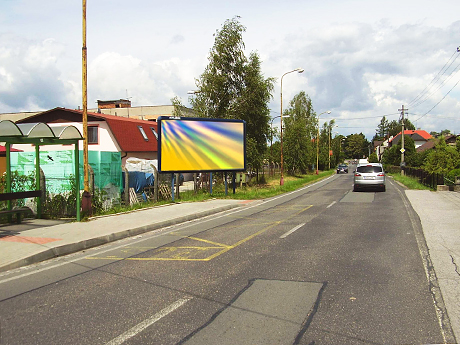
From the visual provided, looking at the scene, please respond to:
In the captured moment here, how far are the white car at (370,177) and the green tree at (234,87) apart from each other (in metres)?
7.91

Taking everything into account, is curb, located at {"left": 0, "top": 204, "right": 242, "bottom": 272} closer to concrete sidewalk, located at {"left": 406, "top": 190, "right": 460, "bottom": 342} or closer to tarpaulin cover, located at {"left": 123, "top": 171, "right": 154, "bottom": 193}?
tarpaulin cover, located at {"left": 123, "top": 171, "right": 154, "bottom": 193}

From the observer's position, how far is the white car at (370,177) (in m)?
24.3

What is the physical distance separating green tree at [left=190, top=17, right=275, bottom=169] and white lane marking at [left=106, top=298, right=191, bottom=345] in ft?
81.0

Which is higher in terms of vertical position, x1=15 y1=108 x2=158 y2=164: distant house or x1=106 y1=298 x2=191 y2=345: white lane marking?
x1=15 y1=108 x2=158 y2=164: distant house

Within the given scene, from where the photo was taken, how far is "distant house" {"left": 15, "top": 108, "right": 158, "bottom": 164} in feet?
106

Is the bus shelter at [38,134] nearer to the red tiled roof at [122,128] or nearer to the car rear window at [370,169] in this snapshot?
the car rear window at [370,169]

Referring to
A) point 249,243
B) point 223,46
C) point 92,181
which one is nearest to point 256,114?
point 223,46

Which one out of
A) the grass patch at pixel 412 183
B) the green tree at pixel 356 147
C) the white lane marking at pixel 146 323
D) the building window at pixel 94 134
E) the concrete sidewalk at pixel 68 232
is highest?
the green tree at pixel 356 147

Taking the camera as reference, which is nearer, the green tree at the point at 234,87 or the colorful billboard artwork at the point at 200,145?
the colorful billboard artwork at the point at 200,145

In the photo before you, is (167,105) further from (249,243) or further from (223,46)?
(249,243)

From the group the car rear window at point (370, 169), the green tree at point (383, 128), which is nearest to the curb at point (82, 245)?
the car rear window at point (370, 169)

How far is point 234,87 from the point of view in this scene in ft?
100

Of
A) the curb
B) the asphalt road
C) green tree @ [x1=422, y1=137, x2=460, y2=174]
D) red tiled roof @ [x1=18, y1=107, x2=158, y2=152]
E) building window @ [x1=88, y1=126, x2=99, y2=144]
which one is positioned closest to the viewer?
the asphalt road

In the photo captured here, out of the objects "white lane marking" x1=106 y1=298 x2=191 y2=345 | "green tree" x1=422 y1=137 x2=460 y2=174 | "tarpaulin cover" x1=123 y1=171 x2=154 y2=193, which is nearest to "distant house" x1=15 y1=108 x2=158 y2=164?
"tarpaulin cover" x1=123 y1=171 x2=154 y2=193
